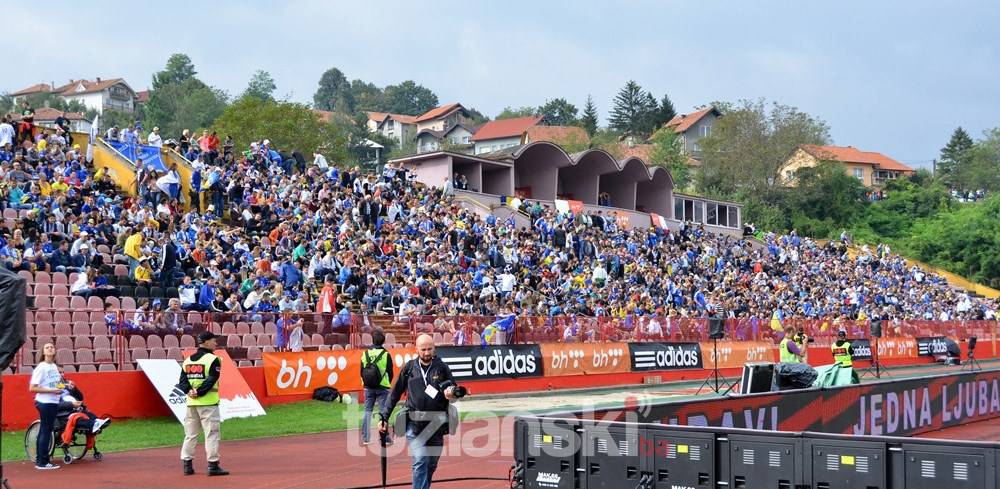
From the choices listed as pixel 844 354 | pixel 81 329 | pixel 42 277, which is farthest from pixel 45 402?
pixel 844 354

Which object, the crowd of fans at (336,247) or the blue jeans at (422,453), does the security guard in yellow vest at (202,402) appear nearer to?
the blue jeans at (422,453)

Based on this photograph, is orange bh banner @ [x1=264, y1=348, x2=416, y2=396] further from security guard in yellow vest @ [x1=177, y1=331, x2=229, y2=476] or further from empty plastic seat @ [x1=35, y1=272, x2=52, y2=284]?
security guard in yellow vest @ [x1=177, y1=331, x2=229, y2=476]

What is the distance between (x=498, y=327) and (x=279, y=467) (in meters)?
12.8

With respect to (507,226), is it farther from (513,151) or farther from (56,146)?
(56,146)

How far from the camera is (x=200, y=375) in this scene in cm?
1444

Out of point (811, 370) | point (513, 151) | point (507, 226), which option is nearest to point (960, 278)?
point (513, 151)

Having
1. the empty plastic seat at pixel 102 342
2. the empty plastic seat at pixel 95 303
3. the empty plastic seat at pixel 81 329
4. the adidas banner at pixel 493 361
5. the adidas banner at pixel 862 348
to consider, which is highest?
the empty plastic seat at pixel 95 303

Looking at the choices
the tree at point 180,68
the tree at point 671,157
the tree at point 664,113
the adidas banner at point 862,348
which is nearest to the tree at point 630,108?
the tree at point 664,113

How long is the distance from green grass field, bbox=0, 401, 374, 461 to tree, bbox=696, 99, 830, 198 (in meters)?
74.5

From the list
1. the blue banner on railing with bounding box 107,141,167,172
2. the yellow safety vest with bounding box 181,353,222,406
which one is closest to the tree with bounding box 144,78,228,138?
the blue banner on railing with bounding box 107,141,167,172

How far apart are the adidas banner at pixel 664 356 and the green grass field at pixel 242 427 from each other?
37.7 ft

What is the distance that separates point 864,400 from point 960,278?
71.0 metres

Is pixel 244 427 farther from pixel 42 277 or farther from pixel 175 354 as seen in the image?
pixel 42 277

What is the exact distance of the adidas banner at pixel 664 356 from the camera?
3272 centimetres
